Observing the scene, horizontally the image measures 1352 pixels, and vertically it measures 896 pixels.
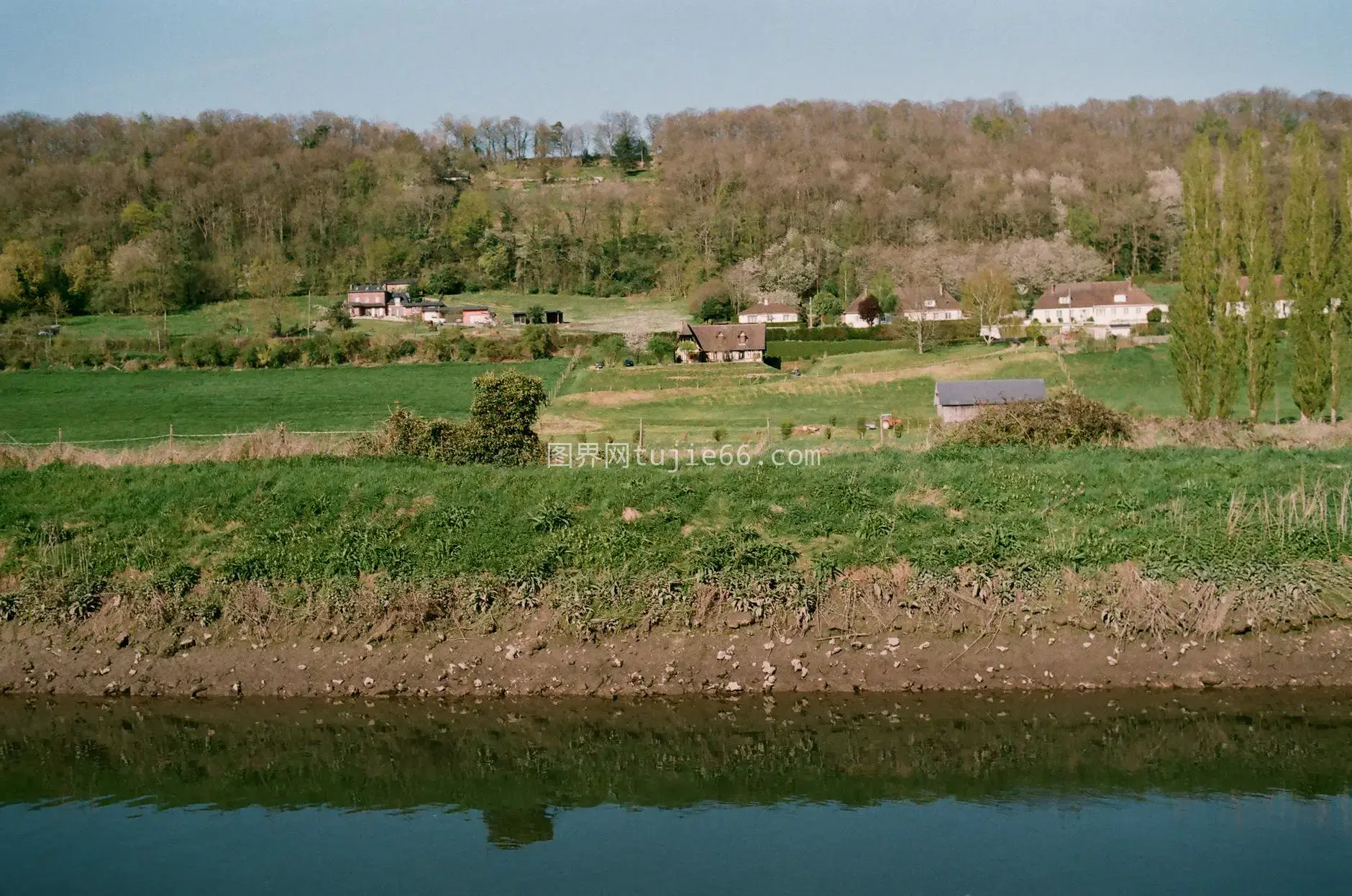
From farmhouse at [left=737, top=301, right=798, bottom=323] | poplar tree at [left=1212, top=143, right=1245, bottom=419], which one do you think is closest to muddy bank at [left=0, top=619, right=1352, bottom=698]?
poplar tree at [left=1212, top=143, right=1245, bottom=419]

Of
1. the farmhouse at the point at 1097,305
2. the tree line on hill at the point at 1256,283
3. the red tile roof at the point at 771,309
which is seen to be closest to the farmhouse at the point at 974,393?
the tree line on hill at the point at 1256,283

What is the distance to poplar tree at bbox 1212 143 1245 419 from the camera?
36906 millimetres

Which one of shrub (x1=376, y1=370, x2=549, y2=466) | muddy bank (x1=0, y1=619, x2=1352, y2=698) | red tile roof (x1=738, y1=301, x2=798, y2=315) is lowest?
muddy bank (x1=0, y1=619, x2=1352, y2=698)

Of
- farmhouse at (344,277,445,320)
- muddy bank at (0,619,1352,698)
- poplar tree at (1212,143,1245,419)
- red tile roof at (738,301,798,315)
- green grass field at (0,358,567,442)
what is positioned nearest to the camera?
muddy bank at (0,619,1352,698)

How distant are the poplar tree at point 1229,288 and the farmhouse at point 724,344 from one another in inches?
1335

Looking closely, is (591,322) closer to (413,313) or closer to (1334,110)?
(413,313)

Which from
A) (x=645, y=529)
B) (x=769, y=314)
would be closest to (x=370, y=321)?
(x=769, y=314)

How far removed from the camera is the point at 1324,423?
34281mm

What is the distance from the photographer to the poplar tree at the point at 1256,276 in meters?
36.8

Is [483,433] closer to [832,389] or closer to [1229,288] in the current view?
[1229,288]

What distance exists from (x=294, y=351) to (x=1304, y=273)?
177 feet

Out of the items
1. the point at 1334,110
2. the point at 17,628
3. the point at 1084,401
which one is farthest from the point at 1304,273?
the point at 1334,110

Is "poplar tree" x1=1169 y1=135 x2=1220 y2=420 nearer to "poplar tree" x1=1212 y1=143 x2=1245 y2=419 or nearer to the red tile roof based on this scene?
"poplar tree" x1=1212 y1=143 x2=1245 y2=419

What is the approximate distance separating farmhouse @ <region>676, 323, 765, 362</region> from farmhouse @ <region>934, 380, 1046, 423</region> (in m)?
28.2
